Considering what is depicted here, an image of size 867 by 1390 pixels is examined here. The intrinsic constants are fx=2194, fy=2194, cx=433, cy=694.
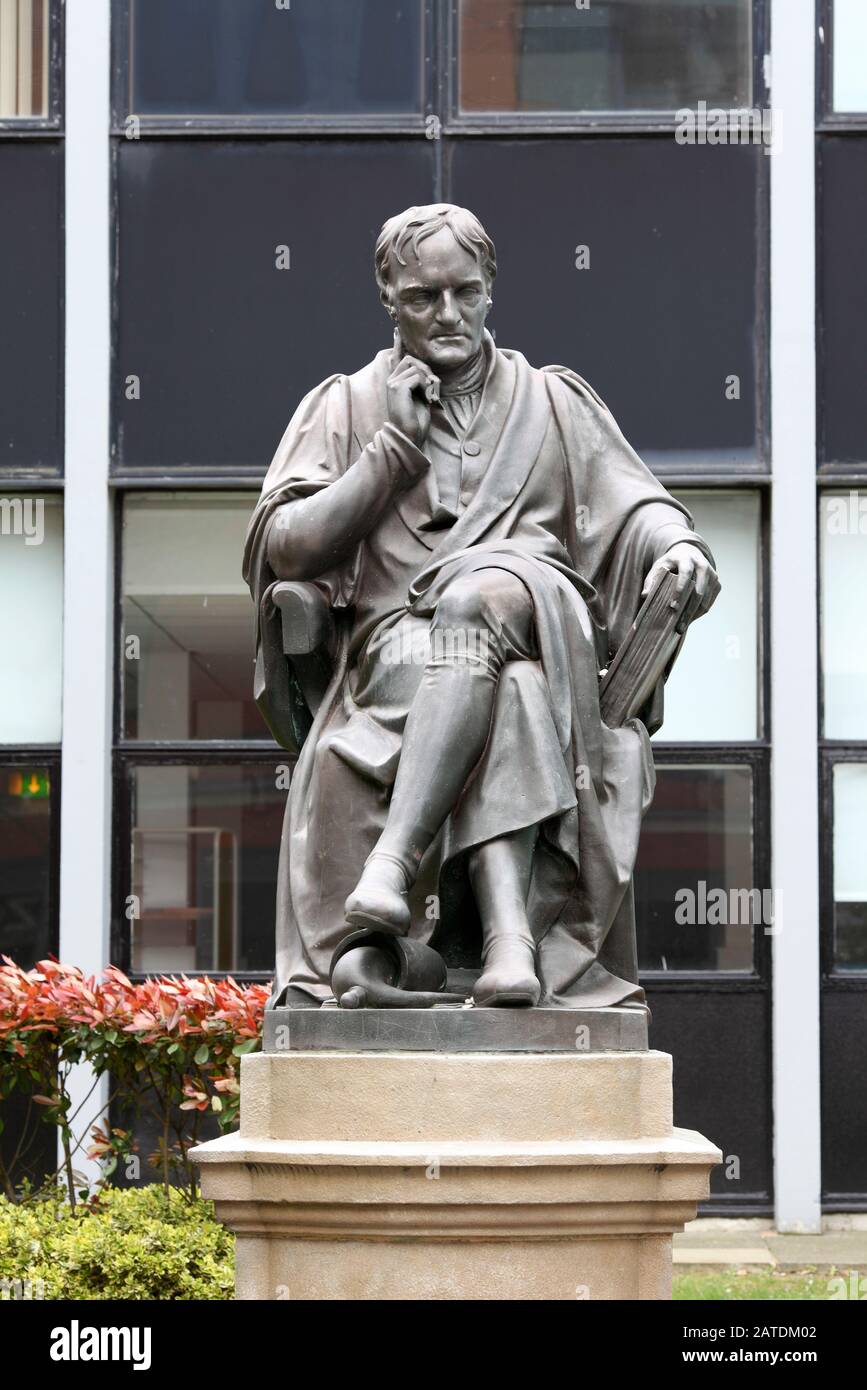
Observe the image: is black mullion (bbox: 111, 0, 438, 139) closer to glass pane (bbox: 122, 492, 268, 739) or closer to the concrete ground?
glass pane (bbox: 122, 492, 268, 739)

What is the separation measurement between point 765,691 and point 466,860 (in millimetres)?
6001

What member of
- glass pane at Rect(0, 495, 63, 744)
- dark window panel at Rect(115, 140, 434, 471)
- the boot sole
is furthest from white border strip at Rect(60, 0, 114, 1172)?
the boot sole

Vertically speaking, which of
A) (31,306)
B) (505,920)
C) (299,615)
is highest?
(31,306)

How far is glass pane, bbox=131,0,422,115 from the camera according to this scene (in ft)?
37.7

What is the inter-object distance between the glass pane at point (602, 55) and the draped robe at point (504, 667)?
5667 millimetres

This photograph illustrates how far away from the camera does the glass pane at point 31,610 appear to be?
37.8 feet

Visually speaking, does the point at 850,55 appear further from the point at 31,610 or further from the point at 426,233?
→ the point at 426,233

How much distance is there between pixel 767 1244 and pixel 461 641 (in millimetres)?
6024

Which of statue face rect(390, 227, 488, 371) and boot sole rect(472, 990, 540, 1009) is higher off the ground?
statue face rect(390, 227, 488, 371)

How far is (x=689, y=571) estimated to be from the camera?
5.74 m

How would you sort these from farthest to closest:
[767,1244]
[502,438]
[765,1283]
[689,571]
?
[767,1244], [765,1283], [502,438], [689,571]

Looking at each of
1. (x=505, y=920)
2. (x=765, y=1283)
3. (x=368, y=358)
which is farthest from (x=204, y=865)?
(x=505, y=920)

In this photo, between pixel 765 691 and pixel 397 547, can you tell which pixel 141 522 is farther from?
pixel 397 547

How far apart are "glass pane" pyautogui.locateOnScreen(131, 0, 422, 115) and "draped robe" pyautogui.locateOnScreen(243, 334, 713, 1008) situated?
223 inches
